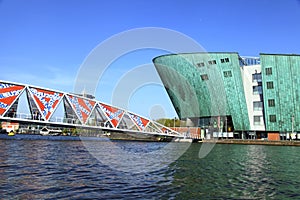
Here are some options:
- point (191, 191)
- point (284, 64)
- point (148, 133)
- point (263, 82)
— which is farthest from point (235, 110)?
point (191, 191)

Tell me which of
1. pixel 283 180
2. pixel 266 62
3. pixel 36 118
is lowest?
pixel 283 180

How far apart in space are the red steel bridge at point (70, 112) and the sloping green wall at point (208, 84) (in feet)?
57.1

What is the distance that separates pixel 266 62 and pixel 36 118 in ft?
187

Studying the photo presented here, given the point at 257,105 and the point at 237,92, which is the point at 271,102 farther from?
the point at 237,92

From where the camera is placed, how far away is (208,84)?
8431cm

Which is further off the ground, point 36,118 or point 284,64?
point 284,64

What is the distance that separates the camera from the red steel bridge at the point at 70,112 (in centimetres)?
5388

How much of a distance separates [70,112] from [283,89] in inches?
2063

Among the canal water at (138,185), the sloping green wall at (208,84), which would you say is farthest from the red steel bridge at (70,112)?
the canal water at (138,185)

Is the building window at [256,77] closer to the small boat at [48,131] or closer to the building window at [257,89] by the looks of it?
the building window at [257,89]

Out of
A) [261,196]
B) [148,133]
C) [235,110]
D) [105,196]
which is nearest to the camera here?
[105,196]

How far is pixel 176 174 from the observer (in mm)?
18047

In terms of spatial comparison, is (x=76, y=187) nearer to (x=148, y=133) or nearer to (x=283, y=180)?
(x=283, y=180)

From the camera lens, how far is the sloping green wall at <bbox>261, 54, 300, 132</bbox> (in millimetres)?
73625
